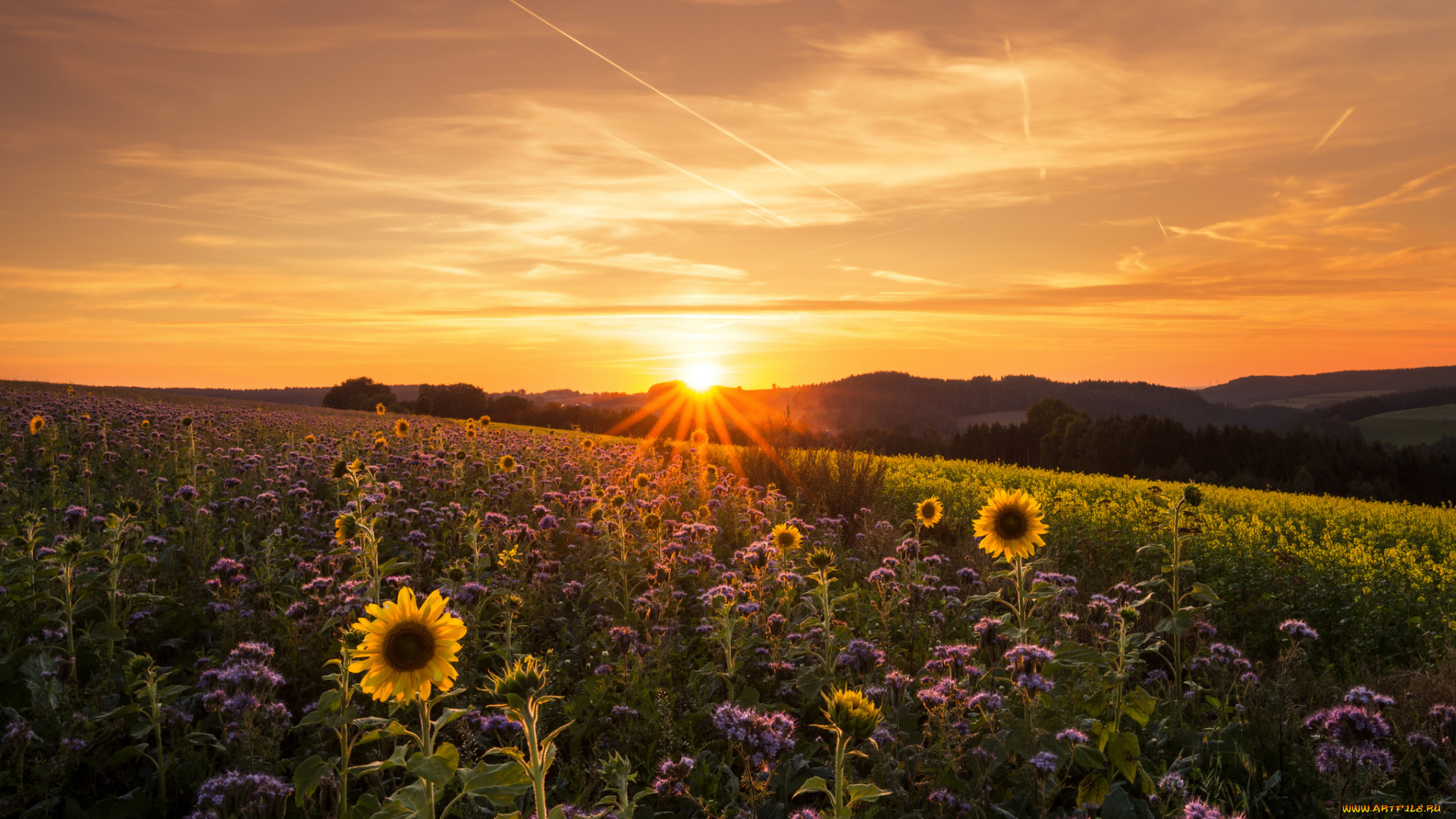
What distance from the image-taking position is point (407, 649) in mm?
2201

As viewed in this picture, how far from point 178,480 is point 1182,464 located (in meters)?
67.0

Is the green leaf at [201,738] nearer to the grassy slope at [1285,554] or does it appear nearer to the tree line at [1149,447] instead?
the grassy slope at [1285,554]

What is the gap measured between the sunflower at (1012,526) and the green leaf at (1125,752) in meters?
1.24

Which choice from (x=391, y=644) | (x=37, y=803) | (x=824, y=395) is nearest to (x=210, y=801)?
(x=37, y=803)

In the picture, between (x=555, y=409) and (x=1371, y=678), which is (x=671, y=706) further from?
(x=555, y=409)

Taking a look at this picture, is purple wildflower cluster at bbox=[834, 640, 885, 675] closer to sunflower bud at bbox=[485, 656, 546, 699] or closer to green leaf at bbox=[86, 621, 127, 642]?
sunflower bud at bbox=[485, 656, 546, 699]

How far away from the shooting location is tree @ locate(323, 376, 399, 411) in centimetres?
6412

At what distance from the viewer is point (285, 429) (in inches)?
578

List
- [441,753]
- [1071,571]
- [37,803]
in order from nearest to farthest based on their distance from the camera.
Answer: [441,753] → [37,803] → [1071,571]

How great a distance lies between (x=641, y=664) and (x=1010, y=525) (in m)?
2.48

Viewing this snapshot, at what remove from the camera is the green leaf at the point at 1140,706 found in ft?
11.6

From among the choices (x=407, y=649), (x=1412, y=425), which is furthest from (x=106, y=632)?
(x=1412, y=425)

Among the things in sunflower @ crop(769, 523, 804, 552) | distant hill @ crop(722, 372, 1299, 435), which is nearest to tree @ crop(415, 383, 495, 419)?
sunflower @ crop(769, 523, 804, 552)

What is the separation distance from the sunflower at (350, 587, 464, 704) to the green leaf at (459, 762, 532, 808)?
1.31 ft
